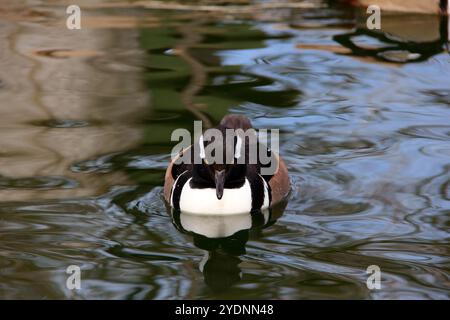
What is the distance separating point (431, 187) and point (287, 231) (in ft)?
4.32

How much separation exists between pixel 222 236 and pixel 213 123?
210 cm

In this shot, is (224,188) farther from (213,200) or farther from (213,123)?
(213,123)

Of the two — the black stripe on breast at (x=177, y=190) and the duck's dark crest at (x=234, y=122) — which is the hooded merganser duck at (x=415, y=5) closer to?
the duck's dark crest at (x=234, y=122)

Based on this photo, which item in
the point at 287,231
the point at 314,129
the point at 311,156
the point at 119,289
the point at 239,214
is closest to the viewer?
the point at 119,289

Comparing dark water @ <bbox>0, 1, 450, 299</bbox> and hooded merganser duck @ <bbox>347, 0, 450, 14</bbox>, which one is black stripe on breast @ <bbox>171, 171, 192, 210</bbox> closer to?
dark water @ <bbox>0, 1, 450, 299</bbox>

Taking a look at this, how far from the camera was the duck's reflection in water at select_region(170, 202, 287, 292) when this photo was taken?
6.16 metres

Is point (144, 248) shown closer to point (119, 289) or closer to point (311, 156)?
point (119, 289)

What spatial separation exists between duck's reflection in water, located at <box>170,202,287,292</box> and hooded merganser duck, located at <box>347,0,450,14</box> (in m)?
6.26

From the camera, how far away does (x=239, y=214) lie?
7.28 meters

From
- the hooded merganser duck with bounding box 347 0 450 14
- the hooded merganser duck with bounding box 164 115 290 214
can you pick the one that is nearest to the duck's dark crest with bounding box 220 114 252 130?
the hooded merganser duck with bounding box 164 115 290 214

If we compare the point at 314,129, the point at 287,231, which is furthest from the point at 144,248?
the point at 314,129

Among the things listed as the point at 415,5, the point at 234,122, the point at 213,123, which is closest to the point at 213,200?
the point at 234,122

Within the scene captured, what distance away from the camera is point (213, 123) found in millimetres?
8867

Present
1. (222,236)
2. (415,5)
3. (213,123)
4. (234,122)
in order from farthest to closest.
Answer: (415,5)
(213,123)
(234,122)
(222,236)
